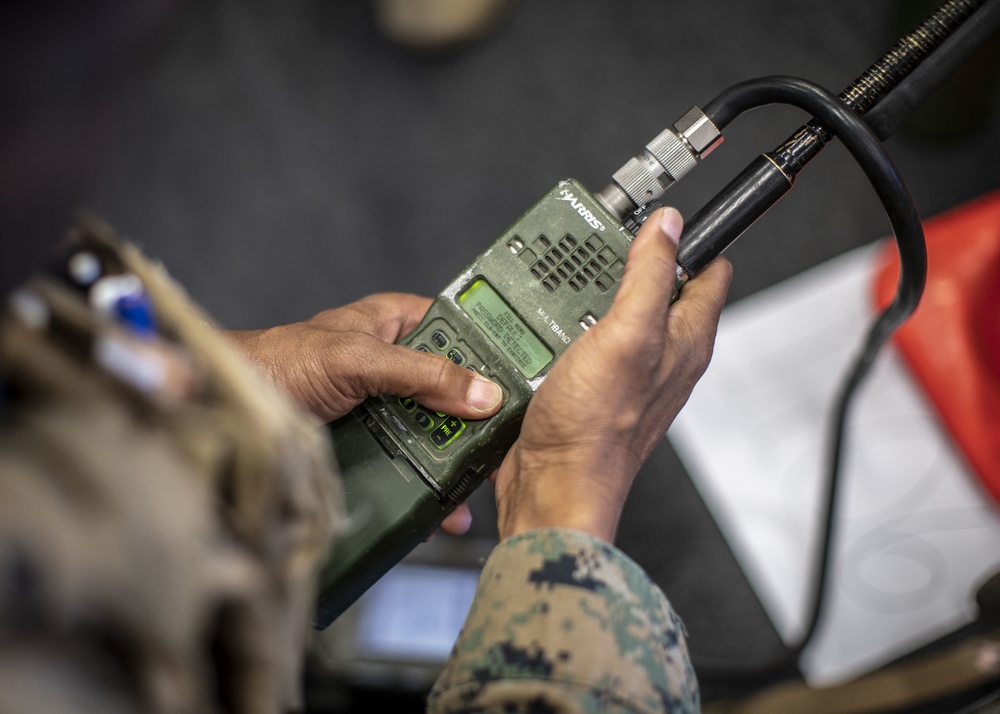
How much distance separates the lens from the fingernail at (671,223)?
60 cm

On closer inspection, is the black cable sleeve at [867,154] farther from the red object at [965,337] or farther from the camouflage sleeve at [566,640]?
the red object at [965,337]

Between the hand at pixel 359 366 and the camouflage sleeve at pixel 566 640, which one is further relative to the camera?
the hand at pixel 359 366

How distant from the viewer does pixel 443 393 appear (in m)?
0.63

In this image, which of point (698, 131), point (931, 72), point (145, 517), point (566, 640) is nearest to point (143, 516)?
point (145, 517)

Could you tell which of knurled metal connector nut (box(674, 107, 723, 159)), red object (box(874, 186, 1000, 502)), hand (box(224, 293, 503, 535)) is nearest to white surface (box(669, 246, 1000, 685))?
red object (box(874, 186, 1000, 502))

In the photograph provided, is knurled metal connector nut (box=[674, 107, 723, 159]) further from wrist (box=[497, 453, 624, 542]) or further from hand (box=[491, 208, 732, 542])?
wrist (box=[497, 453, 624, 542])

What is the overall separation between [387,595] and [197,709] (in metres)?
0.79

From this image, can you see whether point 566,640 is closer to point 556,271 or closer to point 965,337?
point 556,271

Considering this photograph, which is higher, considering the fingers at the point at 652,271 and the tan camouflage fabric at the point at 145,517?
the tan camouflage fabric at the point at 145,517

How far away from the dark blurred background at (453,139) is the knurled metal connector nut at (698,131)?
65 cm

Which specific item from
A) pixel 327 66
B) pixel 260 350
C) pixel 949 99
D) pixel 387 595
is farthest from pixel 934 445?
pixel 327 66

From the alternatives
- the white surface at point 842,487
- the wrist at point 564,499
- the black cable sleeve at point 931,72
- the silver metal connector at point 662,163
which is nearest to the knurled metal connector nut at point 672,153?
the silver metal connector at point 662,163

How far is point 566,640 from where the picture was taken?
0.48m

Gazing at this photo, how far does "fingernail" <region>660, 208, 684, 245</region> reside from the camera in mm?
604
